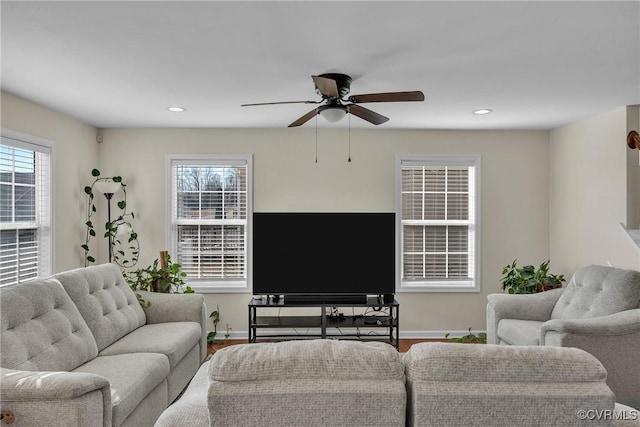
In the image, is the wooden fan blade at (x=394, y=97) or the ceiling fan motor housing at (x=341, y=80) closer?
Result: the wooden fan blade at (x=394, y=97)

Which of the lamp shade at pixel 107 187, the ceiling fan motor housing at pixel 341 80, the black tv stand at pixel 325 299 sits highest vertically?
the ceiling fan motor housing at pixel 341 80

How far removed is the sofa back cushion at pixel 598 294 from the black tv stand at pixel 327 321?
153cm

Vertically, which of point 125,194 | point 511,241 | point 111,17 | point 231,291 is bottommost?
point 231,291

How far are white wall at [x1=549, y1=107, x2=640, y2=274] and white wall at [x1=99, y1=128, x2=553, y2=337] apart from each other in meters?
0.21

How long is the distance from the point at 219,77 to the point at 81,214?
2.66 meters

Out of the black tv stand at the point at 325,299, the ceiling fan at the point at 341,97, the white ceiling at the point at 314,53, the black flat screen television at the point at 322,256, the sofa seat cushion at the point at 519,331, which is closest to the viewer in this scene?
the white ceiling at the point at 314,53

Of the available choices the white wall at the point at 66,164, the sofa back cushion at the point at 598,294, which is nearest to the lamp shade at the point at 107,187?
the white wall at the point at 66,164

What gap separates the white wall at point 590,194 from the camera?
409 cm

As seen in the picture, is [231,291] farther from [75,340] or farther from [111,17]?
[111,17]

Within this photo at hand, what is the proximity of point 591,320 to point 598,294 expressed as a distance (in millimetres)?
522

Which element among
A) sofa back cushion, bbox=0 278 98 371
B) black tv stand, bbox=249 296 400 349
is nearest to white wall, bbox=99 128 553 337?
black tv stand, bbox=249 296 400 349

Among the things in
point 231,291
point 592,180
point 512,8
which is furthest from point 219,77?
point 592,180

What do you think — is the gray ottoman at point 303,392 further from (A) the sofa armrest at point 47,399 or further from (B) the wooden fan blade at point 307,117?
(B) the wooden fan blade at point 307,117

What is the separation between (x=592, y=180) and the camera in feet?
14.8
